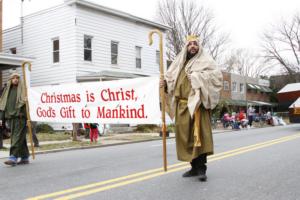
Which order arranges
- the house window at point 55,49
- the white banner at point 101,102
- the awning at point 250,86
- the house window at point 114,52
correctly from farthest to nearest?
1. the awning at point 250,86
2. the house window at point 114,52
3. the house window at point 55,49
4. the white banner at point 101,102

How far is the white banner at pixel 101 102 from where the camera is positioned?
23.4ft

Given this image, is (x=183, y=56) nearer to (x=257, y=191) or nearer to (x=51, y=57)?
(x=257, y=191)

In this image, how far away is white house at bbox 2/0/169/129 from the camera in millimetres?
23172

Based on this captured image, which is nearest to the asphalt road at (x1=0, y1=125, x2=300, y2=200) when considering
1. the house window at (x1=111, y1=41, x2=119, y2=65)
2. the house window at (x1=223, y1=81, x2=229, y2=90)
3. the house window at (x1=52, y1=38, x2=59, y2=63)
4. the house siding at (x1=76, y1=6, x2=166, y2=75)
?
the house siding at (x1=76, y1=6, x2=166, y2=75)

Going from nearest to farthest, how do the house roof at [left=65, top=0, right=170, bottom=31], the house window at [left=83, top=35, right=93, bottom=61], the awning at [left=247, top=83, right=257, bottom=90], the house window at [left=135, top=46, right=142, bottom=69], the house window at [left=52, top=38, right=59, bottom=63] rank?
the house roof at [left=65, top=0, right=170, bottom=31] < the house window at [left=83, top=35, right=93, bottom=61] < the house window at [left=52, top=38, right=59, bottom=63] < the house window at [left=135, top=46, right=142, bottom=69] < the awning at [left=247, top=83, right=257, bottom=90]

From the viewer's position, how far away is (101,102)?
796 cm

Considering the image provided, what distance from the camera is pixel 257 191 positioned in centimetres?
533

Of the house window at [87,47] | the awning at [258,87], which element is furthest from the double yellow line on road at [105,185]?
the awning at [258,87]

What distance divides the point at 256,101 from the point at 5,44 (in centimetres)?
3639

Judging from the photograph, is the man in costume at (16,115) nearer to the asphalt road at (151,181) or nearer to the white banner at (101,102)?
the asphalt road at (151,181)

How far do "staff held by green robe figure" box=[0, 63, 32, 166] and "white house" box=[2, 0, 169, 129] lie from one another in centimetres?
1376

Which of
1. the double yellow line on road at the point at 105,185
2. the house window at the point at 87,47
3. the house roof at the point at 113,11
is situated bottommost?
the double yellow line on road at the point at 105,185

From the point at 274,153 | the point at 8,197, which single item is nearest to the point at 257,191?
the point at 8,197

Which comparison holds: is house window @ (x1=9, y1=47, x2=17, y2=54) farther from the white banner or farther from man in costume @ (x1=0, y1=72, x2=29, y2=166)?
man in costume @ (x1=0, y1=72, x2=29, y2=166)
